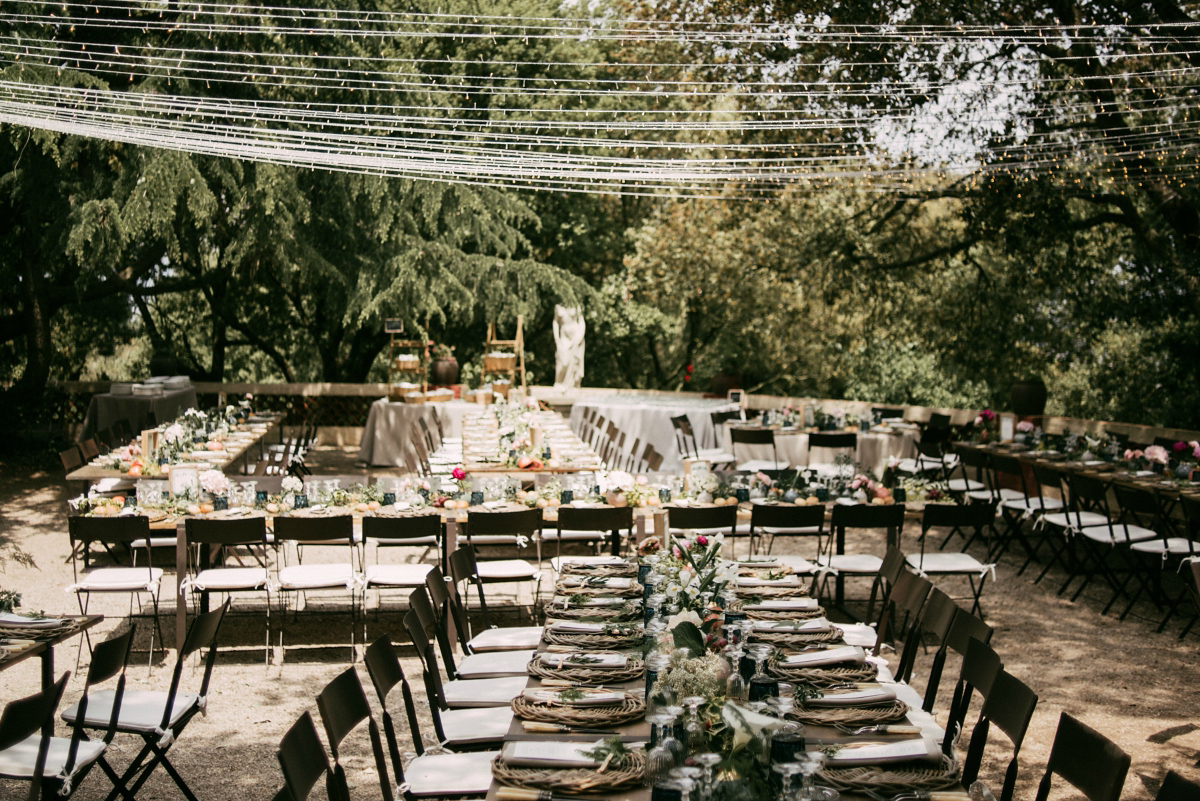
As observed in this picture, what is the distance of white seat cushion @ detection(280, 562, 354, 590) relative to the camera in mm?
6184

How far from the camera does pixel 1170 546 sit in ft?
24.5

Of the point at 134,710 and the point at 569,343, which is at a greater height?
the point at 569,343

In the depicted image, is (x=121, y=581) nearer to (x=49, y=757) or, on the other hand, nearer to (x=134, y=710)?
(x=134, y=710)

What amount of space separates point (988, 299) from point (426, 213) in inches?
354

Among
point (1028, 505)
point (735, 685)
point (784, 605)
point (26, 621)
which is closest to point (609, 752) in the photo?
point (735, 685)

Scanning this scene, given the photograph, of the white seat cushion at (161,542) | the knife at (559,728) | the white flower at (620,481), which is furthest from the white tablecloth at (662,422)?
the knife at (559,728)

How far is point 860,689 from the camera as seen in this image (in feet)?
11.3

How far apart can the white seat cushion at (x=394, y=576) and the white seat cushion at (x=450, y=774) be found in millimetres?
2584

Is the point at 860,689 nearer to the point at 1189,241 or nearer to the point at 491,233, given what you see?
the point at 1189,241

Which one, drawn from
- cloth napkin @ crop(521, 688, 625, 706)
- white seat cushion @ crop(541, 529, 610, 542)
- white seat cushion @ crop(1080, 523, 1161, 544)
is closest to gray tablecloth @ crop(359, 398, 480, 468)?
white seat cushion @ crop(541, 529, 610, 542)

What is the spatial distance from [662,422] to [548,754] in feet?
A: 38.1

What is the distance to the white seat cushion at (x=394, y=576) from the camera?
20.5 feet

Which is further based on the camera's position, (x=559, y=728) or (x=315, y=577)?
(x=315, y=577)

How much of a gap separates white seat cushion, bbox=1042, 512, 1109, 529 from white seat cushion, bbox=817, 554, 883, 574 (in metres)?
2.26
